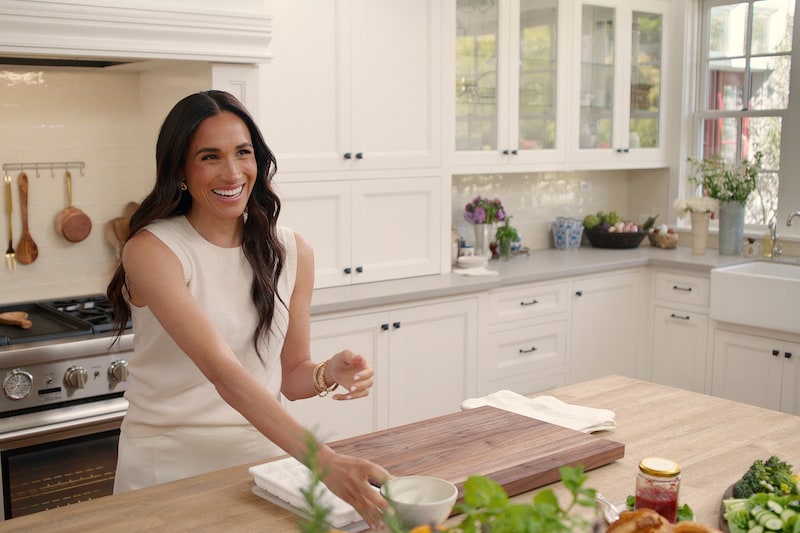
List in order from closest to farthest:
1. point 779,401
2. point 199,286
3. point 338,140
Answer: point 199,286, point 338,140, point 779,401

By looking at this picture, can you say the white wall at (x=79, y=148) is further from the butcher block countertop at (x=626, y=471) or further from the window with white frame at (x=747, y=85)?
Result: the window with white frame at (x=747, y=85)

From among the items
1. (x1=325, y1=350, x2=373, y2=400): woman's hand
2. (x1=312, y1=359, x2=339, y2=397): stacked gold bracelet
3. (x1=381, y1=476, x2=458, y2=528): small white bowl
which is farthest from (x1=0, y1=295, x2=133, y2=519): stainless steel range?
(x1=381, y1=476, x2=458, y2=528): small white bowl

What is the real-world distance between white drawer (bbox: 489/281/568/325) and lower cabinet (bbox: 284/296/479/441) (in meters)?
0.15

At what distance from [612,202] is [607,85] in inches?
37.5

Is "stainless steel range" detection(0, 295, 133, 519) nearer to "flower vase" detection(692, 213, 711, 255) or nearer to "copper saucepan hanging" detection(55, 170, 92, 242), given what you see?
"copper saucepan hanging" detection(55, 170, 92, 242)

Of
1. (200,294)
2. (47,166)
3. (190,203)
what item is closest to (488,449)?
(200,294)

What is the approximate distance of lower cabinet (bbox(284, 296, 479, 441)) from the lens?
358cm

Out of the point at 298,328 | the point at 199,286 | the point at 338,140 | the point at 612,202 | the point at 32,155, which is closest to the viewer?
the point at 199,286

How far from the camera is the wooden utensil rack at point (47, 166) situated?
11.1ft

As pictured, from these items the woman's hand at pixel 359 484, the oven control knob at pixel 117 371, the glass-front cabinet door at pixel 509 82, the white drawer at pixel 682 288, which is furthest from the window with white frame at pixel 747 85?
the woman's hand at pixel 359 484

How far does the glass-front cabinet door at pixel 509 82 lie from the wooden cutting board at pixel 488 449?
7.97 feet

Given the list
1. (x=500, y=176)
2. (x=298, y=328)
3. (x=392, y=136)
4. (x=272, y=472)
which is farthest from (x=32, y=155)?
(x=500, y=176)

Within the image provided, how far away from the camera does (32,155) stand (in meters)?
3.42

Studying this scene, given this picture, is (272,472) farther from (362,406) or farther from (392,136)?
(392,136)
